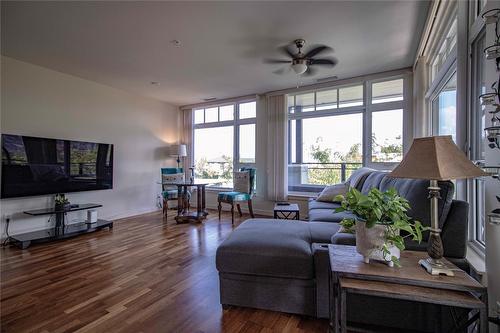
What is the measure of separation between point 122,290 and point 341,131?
4193 millimetres

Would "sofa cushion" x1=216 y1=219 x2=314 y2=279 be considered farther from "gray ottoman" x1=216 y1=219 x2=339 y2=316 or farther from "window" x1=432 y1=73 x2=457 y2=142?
"window" x1=432 y1=73 x2=457 y2=142

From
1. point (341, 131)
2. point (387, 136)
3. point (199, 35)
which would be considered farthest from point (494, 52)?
point (341, 131)

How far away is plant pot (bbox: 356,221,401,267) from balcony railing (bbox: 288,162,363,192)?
3.38 metres

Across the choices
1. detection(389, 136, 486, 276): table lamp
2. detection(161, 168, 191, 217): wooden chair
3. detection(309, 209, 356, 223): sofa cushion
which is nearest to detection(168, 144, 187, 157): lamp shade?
detection(161, 168, 191, 217): wooden chair

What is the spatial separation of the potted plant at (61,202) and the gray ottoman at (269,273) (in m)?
3.25

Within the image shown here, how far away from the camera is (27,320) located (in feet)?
5.60

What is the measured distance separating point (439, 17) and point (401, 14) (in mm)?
334

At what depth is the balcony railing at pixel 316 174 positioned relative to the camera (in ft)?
14.9

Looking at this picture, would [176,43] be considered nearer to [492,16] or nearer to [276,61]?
[276,61]

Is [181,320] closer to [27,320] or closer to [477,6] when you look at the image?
[27,320]

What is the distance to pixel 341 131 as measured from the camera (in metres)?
4.57

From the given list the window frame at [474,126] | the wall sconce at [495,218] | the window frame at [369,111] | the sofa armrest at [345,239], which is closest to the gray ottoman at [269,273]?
the sofa armrest at [345,239]

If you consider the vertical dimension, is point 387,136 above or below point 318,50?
below

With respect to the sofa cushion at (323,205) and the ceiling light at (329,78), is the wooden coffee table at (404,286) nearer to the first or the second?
the sofa cushion at (323,205)
